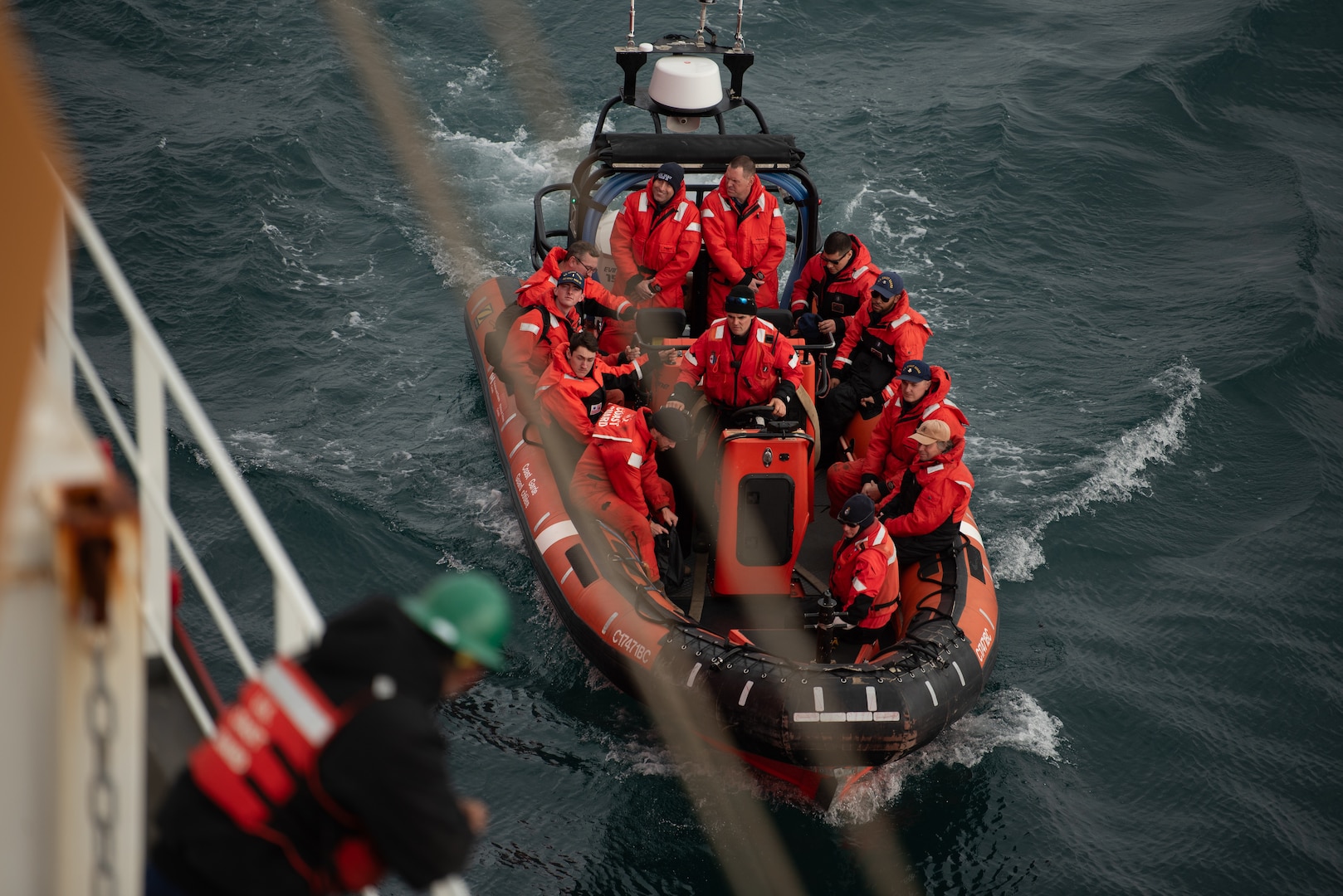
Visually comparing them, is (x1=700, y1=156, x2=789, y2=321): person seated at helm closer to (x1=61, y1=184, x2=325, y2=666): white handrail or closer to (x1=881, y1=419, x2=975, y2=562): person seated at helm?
(x1=881, y1=419, x2=975, y2=562): person seated at helm

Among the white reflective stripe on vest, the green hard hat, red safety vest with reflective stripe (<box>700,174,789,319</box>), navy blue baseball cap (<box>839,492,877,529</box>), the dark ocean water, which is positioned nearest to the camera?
the white reflective stripe on vest

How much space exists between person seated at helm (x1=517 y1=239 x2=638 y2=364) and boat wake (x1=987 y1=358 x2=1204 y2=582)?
98.6 inches

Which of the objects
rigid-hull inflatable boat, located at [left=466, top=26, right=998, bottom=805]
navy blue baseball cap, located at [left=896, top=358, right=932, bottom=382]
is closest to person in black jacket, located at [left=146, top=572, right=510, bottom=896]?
rigid-hull inflatable boat, located at [left=466, top=26, right=998, bottom=805]

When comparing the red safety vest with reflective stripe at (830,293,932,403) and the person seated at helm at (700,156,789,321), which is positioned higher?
the person seated at helm at (700,156,789,321)

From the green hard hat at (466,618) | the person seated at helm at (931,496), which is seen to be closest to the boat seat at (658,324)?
the person seated at helm at (931,496)

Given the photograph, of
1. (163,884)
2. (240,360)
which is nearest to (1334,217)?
(240,360)

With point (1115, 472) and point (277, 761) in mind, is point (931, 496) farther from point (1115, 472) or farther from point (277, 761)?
point (277, 761)

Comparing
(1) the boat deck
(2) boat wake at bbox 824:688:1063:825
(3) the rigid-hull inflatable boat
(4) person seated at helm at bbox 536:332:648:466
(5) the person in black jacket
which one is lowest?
(2) boat wake at bbox 824:688:1063:825

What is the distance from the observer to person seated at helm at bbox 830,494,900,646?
482cm

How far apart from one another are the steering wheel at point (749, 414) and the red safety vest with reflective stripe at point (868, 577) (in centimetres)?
70

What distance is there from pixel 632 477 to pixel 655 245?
1.69m

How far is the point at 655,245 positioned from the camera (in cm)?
A: 638

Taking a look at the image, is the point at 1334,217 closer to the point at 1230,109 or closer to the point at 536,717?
the point at 1230,109

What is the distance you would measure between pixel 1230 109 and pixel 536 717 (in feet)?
32.2
